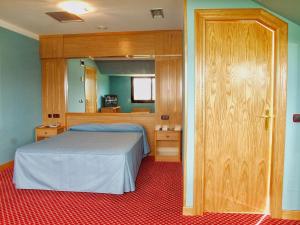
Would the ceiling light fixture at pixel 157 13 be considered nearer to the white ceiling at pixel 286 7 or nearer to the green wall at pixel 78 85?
the white ceiling at pixel 286 7

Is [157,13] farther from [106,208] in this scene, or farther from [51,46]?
[106,208]

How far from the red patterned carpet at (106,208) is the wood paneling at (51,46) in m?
2.60

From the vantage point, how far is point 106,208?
8.73 ft

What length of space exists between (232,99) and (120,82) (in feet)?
9.51

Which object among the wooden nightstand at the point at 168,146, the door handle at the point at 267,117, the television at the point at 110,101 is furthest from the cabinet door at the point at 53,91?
the door handle at the point at 267,117

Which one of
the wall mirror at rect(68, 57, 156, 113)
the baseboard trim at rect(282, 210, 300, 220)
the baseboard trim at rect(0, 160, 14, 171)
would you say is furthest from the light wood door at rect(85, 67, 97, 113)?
the baseboard trim at rect(282, 210, 300, 220)

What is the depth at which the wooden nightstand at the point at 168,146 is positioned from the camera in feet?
14.2

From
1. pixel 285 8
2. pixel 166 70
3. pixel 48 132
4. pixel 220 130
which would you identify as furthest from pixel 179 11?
pixel 48 132

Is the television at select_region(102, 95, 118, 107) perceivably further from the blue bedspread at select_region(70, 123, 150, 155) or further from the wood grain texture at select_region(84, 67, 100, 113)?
the blue bedspread at select_region(70, 123, 150, 155)

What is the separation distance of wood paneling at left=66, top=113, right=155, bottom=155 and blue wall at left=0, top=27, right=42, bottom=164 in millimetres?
708

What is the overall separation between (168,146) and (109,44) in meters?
2.26

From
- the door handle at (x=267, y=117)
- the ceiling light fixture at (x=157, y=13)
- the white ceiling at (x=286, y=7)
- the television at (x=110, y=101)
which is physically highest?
the ceiling light fixture at (x=157, y=13)

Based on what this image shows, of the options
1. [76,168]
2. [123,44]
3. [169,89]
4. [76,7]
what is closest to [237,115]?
[76,168]

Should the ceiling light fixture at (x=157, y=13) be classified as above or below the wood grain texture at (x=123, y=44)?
above
